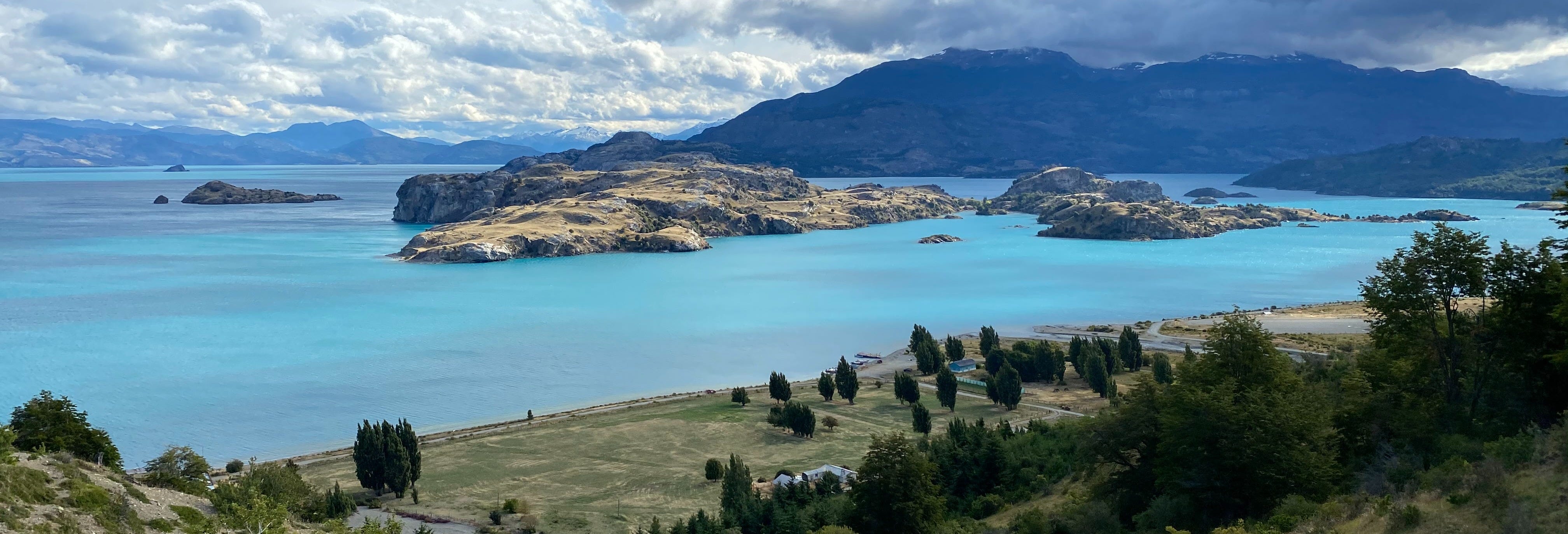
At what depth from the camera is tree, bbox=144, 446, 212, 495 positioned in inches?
1054

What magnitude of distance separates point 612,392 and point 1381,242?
457 ft

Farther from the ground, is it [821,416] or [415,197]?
→ [415,197]

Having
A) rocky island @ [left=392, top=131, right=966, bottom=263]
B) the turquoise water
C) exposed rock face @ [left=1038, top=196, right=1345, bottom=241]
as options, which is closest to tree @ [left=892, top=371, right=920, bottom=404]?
the turquoise water

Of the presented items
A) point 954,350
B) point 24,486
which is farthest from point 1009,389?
point 24,486

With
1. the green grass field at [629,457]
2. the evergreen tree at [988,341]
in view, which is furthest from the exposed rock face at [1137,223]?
the green grass field at [629,457]

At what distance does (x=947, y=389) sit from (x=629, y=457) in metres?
Result: 17.6

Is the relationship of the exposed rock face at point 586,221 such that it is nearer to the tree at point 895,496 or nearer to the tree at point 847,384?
the tree at point 847,384

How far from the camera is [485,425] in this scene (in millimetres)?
50906

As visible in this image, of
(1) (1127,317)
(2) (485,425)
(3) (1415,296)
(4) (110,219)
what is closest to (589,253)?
(1) (1127,317)

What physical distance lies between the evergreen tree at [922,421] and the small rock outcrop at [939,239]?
392ft

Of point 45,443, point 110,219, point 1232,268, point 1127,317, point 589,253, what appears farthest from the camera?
point 110,219

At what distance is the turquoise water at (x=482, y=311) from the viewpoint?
5788 cm

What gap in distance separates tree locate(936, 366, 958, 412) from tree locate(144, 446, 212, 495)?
33.9 meters

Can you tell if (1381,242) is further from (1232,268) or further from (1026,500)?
(1026,500)
